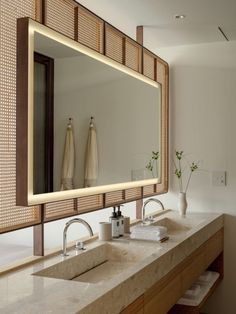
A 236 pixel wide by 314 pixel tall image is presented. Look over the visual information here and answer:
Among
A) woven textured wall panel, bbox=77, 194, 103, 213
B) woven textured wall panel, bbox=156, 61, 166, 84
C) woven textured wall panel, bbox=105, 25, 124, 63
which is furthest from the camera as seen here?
woven textured wall panel, bbox=156, 61, 166, 84

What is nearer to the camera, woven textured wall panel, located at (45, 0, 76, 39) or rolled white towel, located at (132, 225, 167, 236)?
woven textured wall panel, located at (45, 0, 76, 39)

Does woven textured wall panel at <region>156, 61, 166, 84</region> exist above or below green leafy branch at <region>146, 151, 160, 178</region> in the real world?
above

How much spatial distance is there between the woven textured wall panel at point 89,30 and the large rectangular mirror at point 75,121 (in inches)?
2.5

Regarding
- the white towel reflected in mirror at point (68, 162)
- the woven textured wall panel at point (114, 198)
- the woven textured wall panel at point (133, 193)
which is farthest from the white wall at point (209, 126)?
the white towel reflected in mirror at point (68, 162)

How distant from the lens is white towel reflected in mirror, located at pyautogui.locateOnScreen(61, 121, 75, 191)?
2.20m

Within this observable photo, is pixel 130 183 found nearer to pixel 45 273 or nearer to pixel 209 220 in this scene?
pixel 209 220

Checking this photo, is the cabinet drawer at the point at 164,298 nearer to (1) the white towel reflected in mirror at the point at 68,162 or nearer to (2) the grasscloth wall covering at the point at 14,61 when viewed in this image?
(2) the grasscloth wall covering at the point at 14,61

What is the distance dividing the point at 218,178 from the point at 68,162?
1688 millimetres

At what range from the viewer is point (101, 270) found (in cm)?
216

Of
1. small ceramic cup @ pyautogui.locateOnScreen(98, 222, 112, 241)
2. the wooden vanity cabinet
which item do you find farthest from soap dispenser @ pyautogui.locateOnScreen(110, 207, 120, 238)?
the wooden vanity cabinet

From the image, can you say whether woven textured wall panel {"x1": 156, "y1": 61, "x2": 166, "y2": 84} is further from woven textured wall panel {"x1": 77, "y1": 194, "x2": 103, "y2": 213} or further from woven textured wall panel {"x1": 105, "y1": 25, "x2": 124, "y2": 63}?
woven textured wall panel {"x1": 77, "y1": 194, "x2": 103, "y2": 213}

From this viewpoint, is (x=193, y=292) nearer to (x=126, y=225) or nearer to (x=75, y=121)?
(x=126, y=225)

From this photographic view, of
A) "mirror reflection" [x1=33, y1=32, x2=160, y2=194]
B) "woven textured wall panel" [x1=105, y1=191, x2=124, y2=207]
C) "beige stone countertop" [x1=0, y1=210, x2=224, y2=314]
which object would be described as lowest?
"beige stone countertop" [x1=0, y1=210, x2=224, y2=314]

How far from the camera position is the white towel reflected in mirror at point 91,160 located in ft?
8.00
